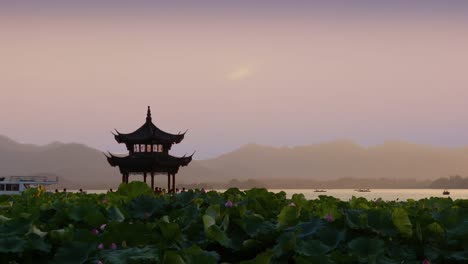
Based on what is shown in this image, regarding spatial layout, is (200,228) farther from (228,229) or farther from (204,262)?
(204,262)

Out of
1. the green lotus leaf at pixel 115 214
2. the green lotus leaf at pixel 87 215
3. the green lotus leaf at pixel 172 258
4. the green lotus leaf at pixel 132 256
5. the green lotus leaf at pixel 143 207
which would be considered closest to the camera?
the green lotus leaf at pixel 172 258

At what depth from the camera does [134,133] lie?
4812 centimetres

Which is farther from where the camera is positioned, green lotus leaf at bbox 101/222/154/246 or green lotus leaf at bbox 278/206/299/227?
green lotus leaf at bbox 278/206/299/227

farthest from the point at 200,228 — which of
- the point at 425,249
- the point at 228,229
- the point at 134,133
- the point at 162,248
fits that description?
the point at 134,133

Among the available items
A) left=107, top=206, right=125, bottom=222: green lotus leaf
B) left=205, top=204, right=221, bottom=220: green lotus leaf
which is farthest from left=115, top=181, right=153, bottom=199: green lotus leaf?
left=205, top=204, right=221, bottom=220: green lotus leaf

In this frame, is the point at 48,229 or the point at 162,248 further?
the point at 48,229

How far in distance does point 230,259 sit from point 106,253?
2.81 ft

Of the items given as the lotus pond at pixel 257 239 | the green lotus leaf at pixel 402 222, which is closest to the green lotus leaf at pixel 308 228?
the lotus pond at pixel 257 239

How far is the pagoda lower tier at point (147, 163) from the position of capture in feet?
152

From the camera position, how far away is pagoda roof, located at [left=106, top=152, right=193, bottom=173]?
4631 centimetres

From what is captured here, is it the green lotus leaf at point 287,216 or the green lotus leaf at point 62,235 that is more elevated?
the green lotus leaf at point 287,216

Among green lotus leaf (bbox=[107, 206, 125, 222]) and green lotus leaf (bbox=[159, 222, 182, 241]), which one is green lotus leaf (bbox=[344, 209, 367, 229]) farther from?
green lotus leaf (bbox=[107, 206, 125, 222])

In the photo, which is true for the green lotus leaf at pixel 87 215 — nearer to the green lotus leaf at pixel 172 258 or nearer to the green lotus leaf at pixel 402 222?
the green lotus leaf at pixel 172 258

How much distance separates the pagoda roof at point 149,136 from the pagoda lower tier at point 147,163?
115cm
